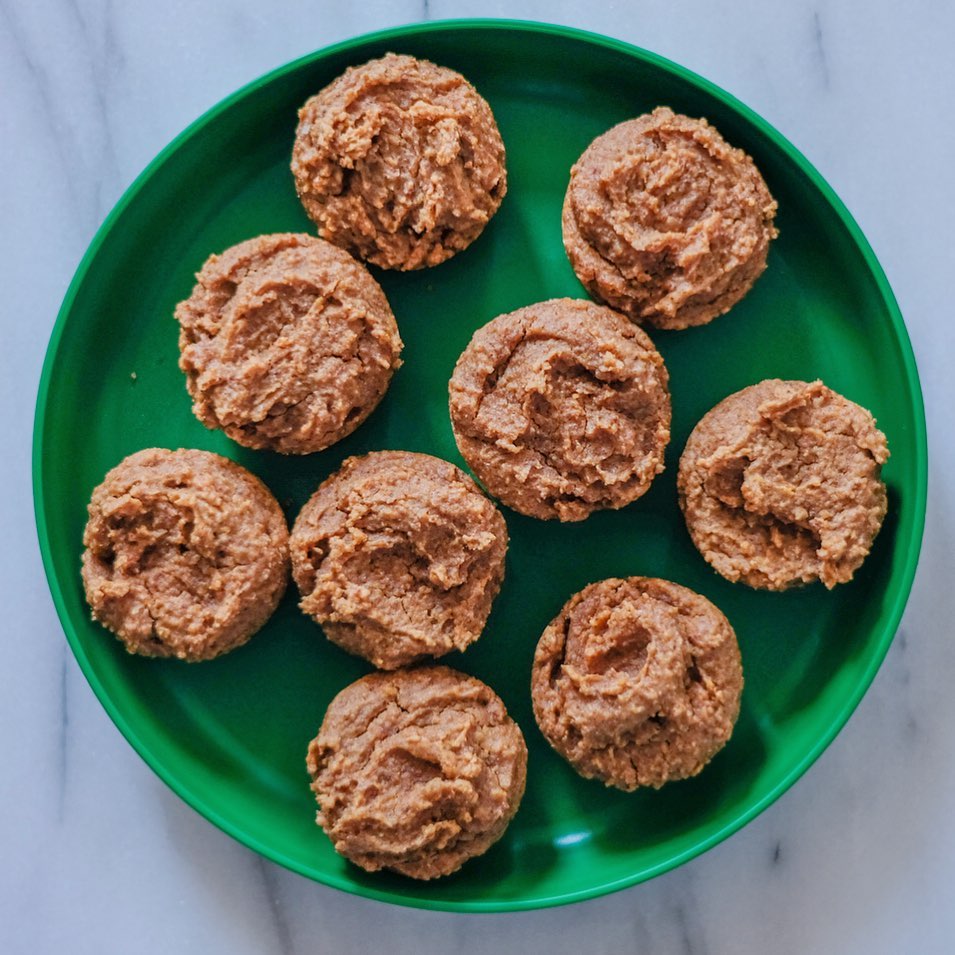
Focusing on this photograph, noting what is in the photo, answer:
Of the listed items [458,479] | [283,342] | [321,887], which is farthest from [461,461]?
[321,887]

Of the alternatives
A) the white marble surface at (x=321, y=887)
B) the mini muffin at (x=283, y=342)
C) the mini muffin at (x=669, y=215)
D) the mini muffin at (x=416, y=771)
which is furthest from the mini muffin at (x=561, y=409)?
the white marble surface at (x=321, y=887)

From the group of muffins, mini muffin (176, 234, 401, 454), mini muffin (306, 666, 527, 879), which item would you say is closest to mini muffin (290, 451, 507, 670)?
the group of muffins

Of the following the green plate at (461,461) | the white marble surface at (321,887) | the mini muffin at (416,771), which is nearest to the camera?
the mini muffin at (416,771)

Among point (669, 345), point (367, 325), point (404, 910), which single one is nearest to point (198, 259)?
point (367, 325)

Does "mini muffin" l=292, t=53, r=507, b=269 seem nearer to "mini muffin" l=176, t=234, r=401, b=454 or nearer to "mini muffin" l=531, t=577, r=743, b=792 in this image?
"mini muffin" l=176, t=234, r=401, b=454

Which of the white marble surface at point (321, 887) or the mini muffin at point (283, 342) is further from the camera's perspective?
the white marble surface at point (321, 887)

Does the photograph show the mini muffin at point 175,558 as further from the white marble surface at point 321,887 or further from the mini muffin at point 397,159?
the mini muffin at point 397,159

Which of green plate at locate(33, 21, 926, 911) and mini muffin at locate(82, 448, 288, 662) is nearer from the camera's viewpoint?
mini muffin at locate(82, 448, 288, 662)

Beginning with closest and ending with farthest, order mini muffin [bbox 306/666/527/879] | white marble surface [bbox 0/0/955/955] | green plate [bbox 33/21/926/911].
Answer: mini muffin [bbox 306/666/527/879]
green plate [bbox 33/21/926/911]
white marble surface [bbox 0/0/955/955]
